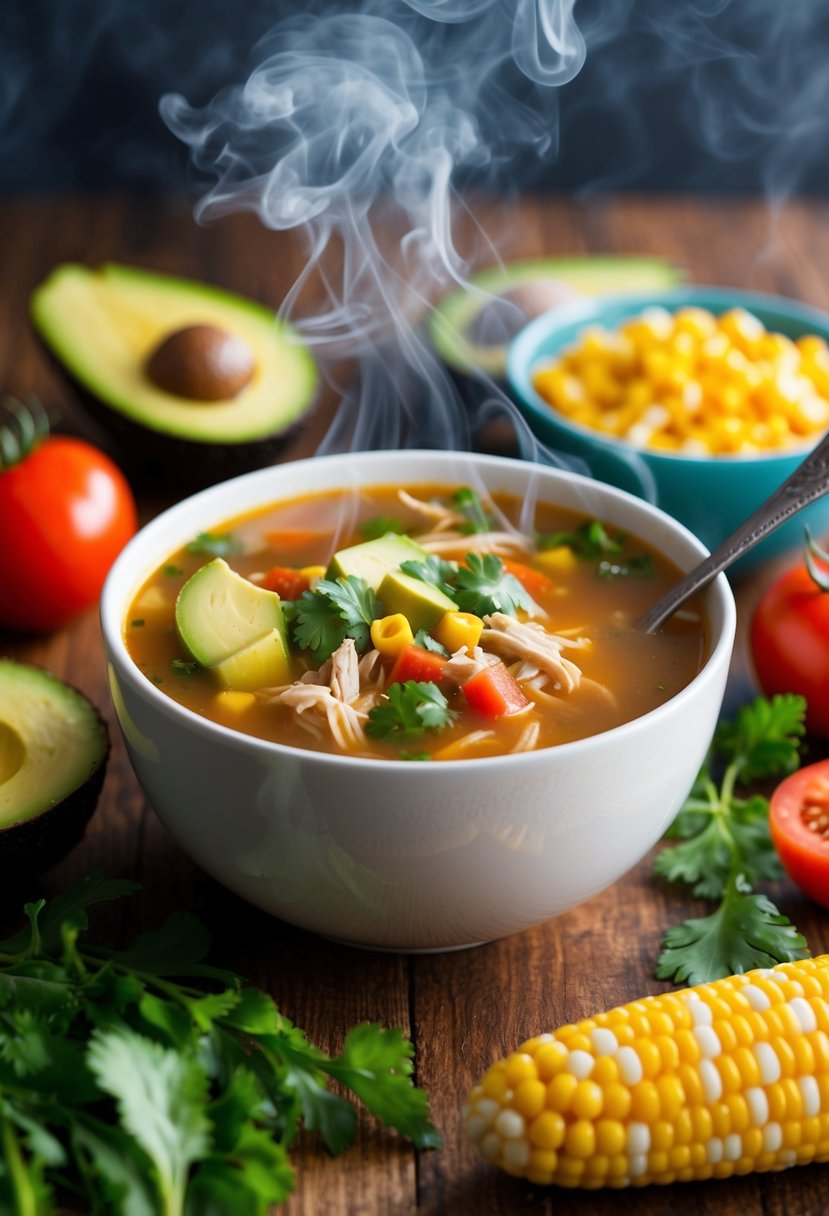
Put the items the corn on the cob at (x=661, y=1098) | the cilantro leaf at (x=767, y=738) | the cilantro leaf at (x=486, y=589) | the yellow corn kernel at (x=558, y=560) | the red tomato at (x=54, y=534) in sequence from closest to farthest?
the corn on the cob at (x=661, y=1098), the cilantro leaf at (x=486, y=589), the yellow corn kernel at (x=558, y=560), the cilantro leaf at (x=767, y=738), the red tomato at (x=54, y=534)

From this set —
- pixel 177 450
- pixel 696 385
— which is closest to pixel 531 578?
pixel 696 385

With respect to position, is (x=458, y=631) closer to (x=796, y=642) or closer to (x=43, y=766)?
(x=43, y=766)

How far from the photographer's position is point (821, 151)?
682 centimetres

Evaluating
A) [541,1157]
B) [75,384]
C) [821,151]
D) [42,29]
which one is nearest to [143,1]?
[42,29]

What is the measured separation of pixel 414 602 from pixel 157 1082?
3.03ft

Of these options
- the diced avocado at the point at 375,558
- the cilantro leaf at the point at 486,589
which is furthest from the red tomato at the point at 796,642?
the diced avocado at the point at 375,558

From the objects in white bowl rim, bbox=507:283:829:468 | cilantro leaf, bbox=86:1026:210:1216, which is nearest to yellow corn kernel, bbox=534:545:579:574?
white bowl rim, bbox=507:283:829:468

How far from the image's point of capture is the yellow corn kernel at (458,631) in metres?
2.45

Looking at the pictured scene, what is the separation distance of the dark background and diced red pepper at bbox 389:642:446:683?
12.8 ft

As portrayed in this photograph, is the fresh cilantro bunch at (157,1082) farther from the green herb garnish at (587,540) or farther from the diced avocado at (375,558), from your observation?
the green herb garnish at (587,540)

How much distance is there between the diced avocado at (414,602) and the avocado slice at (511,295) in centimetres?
180

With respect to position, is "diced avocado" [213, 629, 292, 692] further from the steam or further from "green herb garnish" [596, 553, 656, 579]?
the steam

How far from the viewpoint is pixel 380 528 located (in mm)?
2928

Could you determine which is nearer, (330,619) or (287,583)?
(330,619)
